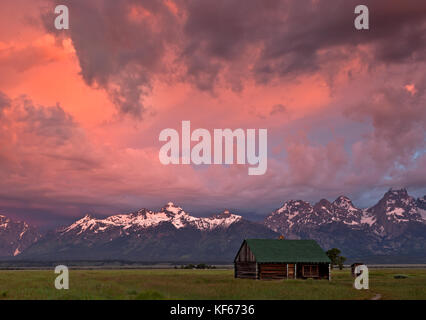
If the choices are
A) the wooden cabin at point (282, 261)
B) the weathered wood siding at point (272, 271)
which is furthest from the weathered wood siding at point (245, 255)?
the weathered wood siding at point (272, 271)

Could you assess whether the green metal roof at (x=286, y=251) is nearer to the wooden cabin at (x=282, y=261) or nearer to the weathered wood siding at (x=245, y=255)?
the wooden cabin at (x=282, y=261)

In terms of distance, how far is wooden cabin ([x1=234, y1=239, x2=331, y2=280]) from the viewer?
6662cm

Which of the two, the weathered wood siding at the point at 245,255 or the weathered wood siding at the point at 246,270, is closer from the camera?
the weathered wood siding at the point at 246,270

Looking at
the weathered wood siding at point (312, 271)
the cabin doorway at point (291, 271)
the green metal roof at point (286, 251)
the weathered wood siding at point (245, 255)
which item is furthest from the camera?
the weathered wood siding at point (245, 255)

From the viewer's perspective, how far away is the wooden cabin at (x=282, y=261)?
66.6 m

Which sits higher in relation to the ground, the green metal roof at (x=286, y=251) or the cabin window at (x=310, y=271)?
the green metal roof at (x=286, y=251)

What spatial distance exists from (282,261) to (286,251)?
3126mm

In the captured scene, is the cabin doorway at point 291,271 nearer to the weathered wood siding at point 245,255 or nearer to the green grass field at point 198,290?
the weathered wood siding at point 245,255

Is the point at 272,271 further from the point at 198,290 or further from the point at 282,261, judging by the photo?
the point at 198,290

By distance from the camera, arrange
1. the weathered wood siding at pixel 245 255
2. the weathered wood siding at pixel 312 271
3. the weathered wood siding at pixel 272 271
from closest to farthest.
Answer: the weathered wood siding at pixel 272 271
the weathered wood siding at pixel 312 271
the weathered wood siding at pixel 245 255

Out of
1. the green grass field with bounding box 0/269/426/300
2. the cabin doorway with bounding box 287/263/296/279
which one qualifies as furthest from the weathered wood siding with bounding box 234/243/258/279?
the green grass field with bounding box 0/269/426/300

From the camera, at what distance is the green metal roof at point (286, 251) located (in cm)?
6744
